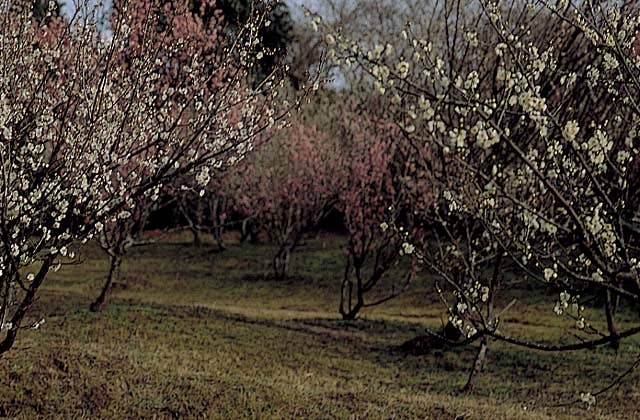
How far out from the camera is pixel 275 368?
27.8ft

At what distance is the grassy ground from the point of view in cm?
662

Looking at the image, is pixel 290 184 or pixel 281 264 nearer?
pixel 290 184

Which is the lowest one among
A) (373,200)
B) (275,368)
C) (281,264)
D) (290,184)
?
(275,368)

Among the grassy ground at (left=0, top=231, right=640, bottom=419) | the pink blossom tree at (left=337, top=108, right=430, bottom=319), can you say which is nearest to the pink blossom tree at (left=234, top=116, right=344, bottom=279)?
the pink blossom tree at (left=337, top=108, right=430, bottom=319)

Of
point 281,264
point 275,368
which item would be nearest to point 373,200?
point 275,368

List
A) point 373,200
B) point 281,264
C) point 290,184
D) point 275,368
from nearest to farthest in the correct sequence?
point 275,368
point 373,200
point 290,184
point 281,264

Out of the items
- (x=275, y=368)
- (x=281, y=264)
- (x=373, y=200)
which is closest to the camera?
(x=275, y=368)

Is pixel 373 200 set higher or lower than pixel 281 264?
higher

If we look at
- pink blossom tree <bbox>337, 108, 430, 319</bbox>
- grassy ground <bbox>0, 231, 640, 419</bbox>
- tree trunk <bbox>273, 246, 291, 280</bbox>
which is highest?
pink blossom tree <bbox>337, 108, 430, 319</bbox>

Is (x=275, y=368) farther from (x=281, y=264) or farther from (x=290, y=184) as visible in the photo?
(x=290, y=184)

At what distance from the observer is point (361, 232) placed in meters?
12.9

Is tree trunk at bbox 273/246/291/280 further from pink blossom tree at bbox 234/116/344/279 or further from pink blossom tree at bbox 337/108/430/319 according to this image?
pink blossom tree at bbox 337/108/430/319

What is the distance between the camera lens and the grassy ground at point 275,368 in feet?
21.7

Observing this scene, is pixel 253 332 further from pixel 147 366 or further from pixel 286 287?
pixel 286 287
